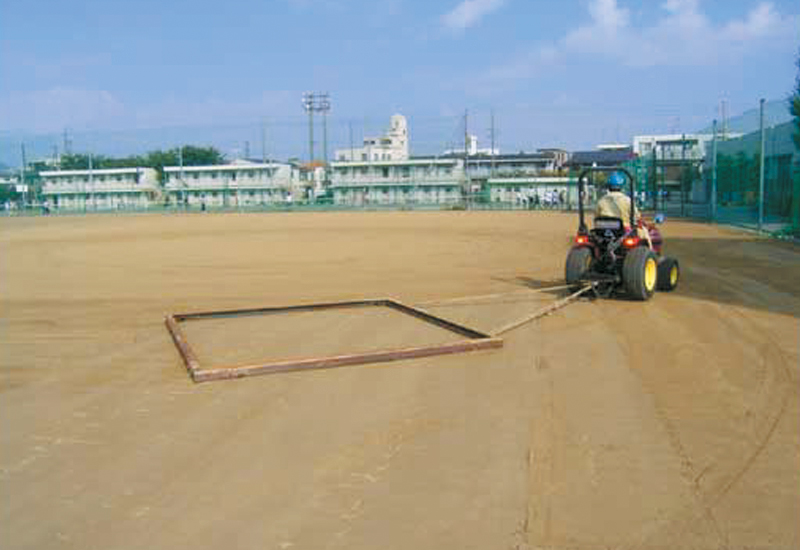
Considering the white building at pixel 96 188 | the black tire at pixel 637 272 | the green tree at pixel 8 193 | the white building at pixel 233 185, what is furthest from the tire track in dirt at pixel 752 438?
the green tree at pixel 8 193

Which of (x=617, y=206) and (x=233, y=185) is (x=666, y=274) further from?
(x=233, y=185)

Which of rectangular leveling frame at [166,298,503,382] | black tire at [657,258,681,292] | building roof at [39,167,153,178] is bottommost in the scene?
rectangular leveling frame at [166,298,503,382]

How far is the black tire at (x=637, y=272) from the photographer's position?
8.35 metres

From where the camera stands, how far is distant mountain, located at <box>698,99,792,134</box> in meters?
23.5

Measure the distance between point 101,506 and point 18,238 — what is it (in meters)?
25.0

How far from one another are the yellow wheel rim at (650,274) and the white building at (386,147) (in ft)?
222

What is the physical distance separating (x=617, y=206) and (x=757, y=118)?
2299 centimetres

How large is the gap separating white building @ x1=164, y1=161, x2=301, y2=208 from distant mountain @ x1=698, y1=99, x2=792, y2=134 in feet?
115

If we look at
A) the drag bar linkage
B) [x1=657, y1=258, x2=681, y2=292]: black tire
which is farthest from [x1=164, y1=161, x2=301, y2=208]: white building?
the drag bar linkage

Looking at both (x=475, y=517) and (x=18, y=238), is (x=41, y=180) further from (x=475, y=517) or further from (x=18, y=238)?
(x=475, y=517)

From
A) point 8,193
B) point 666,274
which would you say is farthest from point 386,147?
point 666,274

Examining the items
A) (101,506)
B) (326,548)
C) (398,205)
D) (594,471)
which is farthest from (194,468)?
(398,205)

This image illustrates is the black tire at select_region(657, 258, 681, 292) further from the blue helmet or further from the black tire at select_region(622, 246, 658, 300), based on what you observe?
the blue helmet

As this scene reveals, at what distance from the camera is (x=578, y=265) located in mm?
8891
